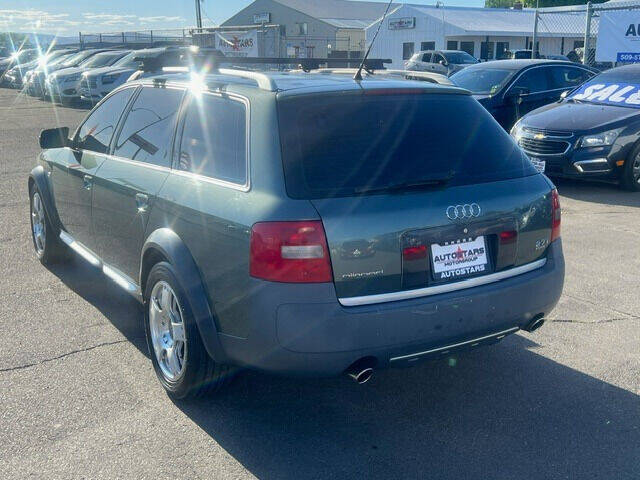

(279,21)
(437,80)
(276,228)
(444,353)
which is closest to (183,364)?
(276,228)

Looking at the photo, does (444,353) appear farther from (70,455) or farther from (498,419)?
(70,455)

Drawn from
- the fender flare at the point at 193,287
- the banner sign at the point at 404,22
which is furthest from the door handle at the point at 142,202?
the banner sign at the point at 404,22

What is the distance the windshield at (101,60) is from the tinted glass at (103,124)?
69.0ft

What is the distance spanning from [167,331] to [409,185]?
1.60m

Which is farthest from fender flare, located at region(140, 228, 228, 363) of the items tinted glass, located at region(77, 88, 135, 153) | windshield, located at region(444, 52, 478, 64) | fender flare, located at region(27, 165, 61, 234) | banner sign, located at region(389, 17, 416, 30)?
banner sign, located at region(389, 17, 416, 30)

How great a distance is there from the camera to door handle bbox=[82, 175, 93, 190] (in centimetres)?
Result: 500

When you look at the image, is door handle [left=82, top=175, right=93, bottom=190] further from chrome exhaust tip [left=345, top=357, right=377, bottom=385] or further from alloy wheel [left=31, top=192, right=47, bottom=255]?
chrome exhaust tip [left=345, top=357, right=377, bottom=385]

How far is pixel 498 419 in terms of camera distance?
3807mm

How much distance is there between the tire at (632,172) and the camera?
942 cm

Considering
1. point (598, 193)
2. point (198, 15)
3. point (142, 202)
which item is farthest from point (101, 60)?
point (142, 202)

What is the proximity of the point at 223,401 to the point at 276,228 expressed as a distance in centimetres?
127

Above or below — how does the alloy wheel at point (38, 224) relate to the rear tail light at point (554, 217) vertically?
below

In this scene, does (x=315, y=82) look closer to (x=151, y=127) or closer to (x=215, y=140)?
(x=215, y=140)

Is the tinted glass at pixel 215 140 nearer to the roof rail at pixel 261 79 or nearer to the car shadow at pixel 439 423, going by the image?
the roof rail at pixel 261 79
